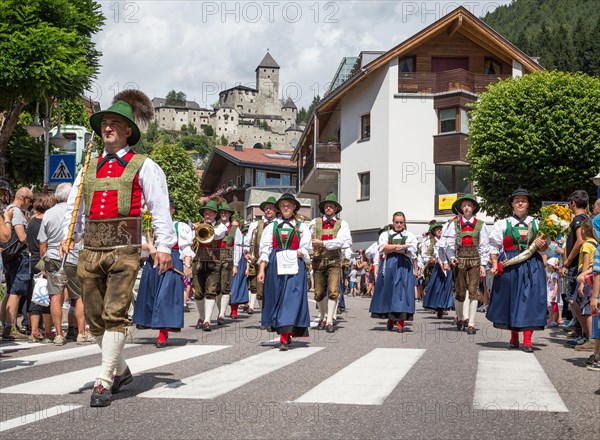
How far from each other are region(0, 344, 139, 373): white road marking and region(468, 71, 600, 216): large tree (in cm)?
2627

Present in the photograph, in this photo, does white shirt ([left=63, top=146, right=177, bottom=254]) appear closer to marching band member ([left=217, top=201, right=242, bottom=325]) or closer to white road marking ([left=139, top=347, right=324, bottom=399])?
white road marking ([left=139, top=347, right=324, bottom=399])

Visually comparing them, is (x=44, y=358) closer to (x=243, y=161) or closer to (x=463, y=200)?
(x=463, y=200)

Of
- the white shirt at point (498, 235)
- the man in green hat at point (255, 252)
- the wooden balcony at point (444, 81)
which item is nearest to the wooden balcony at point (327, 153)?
the wooden balcony at point (444, 81)

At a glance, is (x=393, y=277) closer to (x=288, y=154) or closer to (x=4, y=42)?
(x=4, y=42)

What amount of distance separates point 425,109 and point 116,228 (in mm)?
36368

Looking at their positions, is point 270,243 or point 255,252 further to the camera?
point 255,252

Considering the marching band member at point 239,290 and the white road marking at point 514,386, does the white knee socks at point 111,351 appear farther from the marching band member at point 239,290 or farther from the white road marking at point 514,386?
the marching band member at point 239,290

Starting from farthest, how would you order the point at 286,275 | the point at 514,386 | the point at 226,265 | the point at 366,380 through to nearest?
the point at 226,265 < the point at 286,275 < the point at 366,380 < the point at 514,386

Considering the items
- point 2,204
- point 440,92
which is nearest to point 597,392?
point 2,204

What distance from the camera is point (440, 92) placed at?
135 ft

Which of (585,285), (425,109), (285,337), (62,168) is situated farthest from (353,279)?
(585,285)

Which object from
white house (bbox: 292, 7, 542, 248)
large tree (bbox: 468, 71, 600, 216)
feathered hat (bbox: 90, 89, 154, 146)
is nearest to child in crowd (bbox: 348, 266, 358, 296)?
white house (bbox: 292, 7, 542, 248)

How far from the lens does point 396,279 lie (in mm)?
13109

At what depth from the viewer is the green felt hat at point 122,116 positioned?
6.40m
